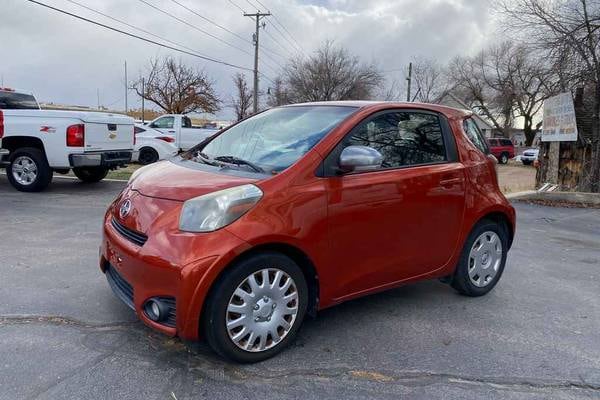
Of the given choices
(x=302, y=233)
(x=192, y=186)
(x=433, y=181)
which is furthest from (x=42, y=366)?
(x=433, y=181)

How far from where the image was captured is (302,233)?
302 centimetres

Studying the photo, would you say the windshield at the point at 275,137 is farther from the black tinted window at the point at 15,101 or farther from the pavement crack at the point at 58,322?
the black tinted window at the point at 15,101

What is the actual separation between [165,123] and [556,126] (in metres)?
12.9

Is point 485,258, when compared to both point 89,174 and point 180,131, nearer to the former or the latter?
point 89,174

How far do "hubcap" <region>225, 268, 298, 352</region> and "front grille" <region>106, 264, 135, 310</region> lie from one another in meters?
0.67

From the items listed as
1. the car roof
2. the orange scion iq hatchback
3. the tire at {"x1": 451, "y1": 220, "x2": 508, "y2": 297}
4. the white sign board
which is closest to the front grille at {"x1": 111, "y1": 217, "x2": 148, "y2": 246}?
the orange scion iq hatchback

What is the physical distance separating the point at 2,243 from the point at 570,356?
5.63 m

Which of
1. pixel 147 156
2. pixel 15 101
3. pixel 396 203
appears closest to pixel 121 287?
pixel 396 203

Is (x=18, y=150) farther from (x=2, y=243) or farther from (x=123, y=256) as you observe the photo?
(x=123, y=256)

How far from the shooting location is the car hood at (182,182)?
2.97 meters

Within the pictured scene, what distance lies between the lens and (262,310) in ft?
9.75

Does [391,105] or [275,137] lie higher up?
[391,105]

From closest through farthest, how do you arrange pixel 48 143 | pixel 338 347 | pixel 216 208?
pixel 216 208 < pixel 338 347 < pixel 48 143

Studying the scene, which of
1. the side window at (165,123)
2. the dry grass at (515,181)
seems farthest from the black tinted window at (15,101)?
the dry grass at (515,181)
